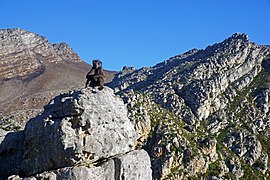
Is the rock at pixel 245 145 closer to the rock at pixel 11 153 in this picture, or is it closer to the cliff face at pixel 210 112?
the cliff face at pixel 210 112

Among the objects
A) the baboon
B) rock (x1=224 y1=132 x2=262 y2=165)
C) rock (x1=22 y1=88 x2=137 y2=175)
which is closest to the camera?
rock (x1=22 y1=88 x2=137 y2=175)

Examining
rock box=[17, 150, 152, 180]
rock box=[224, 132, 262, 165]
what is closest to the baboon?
rock box=[17, 150, 152, 180]

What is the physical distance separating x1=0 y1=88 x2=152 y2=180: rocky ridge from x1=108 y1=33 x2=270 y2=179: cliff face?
5094 centimetres

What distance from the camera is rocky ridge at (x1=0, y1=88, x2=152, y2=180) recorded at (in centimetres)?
2181

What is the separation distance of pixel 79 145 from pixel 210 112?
91.5m

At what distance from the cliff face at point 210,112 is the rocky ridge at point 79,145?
50940 millimetres

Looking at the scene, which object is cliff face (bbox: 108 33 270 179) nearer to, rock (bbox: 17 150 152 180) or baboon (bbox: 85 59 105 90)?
baboon (bbox: 85 59 105 90)

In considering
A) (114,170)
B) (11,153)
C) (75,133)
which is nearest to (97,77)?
(75,133)

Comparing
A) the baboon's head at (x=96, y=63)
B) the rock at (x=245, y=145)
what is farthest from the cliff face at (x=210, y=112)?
the baboon's head at (x=96, y=63)

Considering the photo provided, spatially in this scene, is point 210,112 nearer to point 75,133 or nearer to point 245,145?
point 245,145

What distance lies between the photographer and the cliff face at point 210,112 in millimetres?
80750

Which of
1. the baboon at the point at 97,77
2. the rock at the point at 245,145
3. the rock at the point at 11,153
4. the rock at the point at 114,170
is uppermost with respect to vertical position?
the rock at the point at 245,145

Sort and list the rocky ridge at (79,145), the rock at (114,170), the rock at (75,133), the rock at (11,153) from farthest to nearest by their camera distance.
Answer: the rock at (11,153), the rock at (75,133), the rocky ridge at (79,145), the rock at (114,170)

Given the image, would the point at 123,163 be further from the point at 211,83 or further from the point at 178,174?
the point at 211,83
